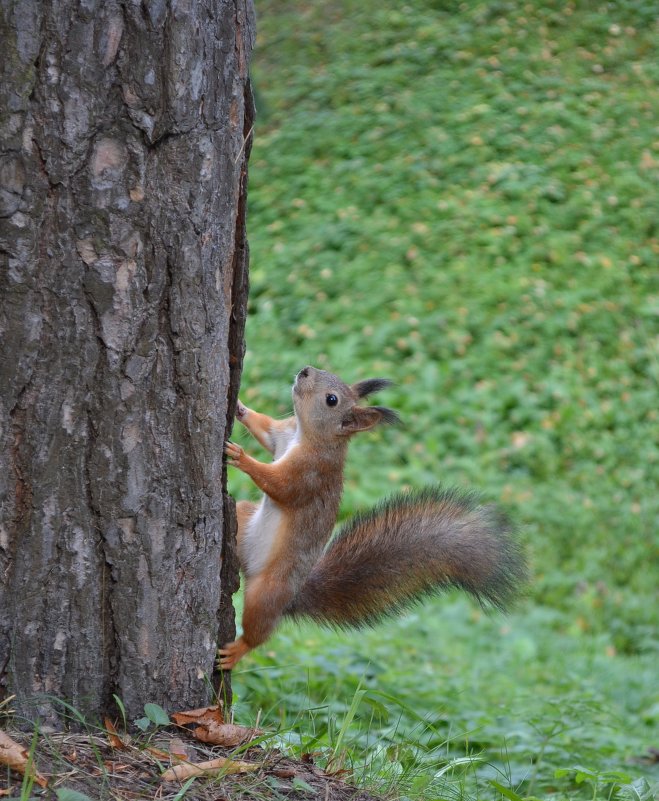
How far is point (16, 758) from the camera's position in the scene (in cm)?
181

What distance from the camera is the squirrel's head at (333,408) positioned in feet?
9.84

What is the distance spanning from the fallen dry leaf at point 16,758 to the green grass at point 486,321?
731 mm

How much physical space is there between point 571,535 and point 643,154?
4438 millimetres

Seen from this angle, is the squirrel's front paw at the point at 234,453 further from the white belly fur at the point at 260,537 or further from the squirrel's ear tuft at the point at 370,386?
the squirrel's ear tuft at the point at 370,386

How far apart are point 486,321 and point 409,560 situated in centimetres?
501

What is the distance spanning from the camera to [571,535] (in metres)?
6.37

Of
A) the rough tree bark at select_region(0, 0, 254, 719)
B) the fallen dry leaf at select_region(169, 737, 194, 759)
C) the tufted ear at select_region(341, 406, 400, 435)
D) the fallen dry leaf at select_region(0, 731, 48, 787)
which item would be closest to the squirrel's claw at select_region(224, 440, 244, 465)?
the rough tree bark at select_region(0, 0, 254, 719)

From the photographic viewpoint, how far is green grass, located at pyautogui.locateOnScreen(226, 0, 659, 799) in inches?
157

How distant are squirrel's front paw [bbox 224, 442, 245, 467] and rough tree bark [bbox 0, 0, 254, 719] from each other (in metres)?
0.27

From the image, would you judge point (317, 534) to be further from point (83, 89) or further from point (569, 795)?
point (83, 89)

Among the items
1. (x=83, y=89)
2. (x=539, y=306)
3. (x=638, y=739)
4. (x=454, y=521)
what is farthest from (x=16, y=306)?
(x=539, y=306)

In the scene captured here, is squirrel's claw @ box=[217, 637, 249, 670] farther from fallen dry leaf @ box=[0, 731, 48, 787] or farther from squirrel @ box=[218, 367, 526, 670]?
fallen dry leaf @ box=[0, 731, 48, 787]

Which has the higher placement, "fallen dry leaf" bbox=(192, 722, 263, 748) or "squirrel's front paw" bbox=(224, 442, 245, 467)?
"squirrel's front paw" bbox=(224, 442, 245, 467)

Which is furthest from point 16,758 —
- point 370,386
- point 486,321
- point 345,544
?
point 486,321
